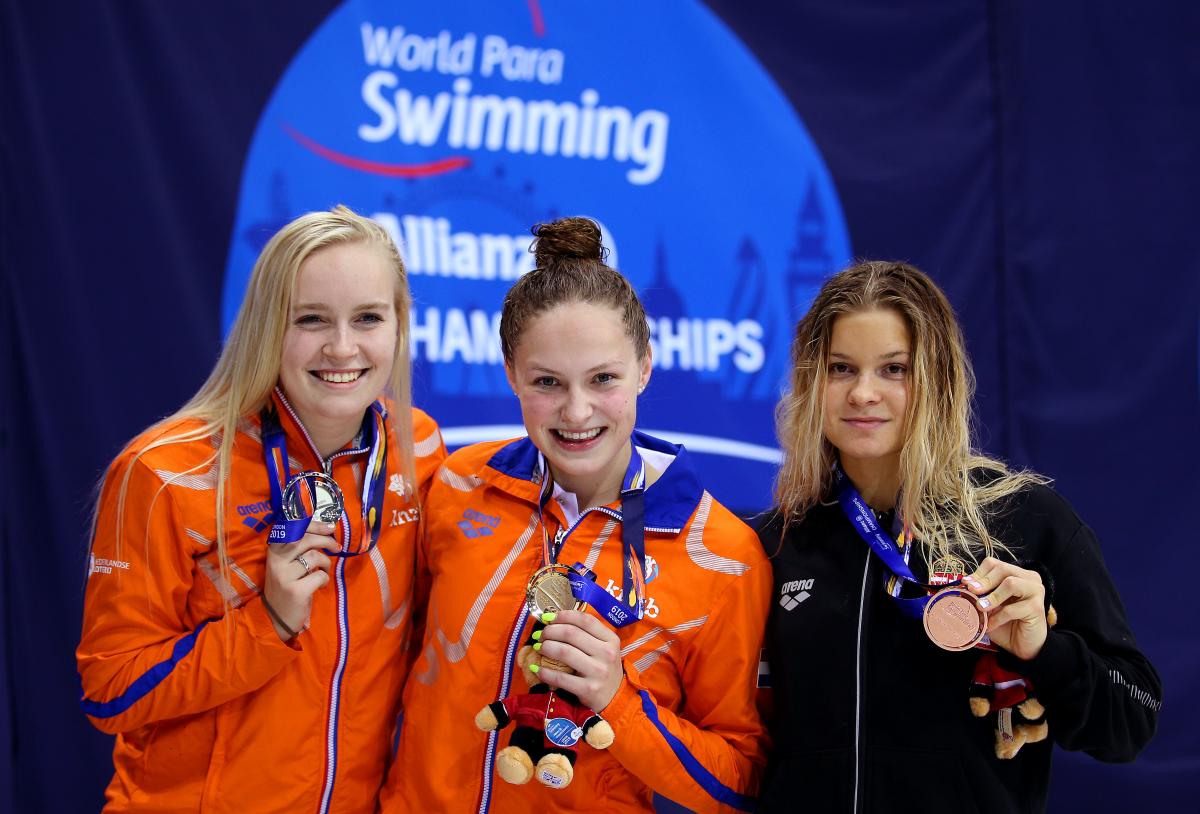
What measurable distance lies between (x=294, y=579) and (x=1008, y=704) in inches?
49.9

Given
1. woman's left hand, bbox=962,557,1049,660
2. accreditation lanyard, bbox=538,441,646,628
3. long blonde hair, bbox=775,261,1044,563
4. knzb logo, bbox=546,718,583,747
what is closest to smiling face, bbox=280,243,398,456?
accreditation lanyard, bbox=538,441,646,628

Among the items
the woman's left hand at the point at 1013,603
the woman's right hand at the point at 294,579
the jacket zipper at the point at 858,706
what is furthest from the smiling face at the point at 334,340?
the woman's left hand at the point at 1013,603

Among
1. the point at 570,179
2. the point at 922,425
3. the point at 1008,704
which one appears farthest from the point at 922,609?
the point at 570,179

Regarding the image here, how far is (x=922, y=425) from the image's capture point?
1.98 m

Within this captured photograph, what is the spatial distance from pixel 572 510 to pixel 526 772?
545 millimetres

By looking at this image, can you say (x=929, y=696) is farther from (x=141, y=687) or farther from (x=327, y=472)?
(x=141, y=687)

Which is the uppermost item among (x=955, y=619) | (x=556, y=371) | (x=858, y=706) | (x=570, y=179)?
(x=570, y=179)

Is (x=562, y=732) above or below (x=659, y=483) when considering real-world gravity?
below

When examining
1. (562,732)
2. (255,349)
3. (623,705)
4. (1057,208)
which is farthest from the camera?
(1057,208)

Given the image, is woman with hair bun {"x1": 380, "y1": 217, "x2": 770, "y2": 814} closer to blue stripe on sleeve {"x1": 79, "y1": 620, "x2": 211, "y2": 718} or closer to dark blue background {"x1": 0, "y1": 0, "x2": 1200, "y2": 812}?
blue stripe on sleeve {"x1": 79, "y1": 620, "x2": 211, "y2": 718}

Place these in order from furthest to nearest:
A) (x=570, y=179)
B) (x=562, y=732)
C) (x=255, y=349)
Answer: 1. (x=570, y=179)
2. (x=255, y=349)
3. (x=562, y=732)

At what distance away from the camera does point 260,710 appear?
1965 mm

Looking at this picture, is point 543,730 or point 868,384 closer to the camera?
point 543,730

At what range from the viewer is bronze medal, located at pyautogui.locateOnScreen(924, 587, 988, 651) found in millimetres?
1727
